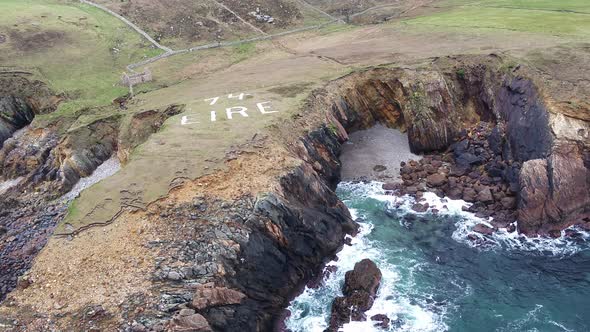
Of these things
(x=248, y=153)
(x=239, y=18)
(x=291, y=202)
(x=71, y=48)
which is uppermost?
(x=239, y=18)

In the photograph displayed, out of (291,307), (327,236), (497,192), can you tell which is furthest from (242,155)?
(497,192)

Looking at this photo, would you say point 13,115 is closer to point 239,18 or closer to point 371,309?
point 239,18

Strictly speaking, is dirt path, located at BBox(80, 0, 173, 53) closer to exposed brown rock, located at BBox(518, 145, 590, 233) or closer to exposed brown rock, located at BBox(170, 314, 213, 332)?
exposed brown rock, located at BBox(518, 145, 590, 233)

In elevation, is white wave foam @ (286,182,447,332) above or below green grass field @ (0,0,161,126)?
below

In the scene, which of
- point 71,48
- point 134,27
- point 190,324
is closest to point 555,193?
point 190,324

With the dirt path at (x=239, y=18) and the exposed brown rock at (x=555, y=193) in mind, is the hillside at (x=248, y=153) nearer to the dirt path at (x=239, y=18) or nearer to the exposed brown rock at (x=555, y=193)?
the exposed brown rock at (x=555, y=193)

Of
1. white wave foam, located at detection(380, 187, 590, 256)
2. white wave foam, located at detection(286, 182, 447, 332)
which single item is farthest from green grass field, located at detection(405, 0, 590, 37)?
white wave foam, located at detection(286, 182, 447, 332)

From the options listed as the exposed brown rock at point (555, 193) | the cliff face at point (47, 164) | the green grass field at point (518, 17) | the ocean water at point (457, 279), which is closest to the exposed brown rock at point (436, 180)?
the ocean water at point (457, 279)
